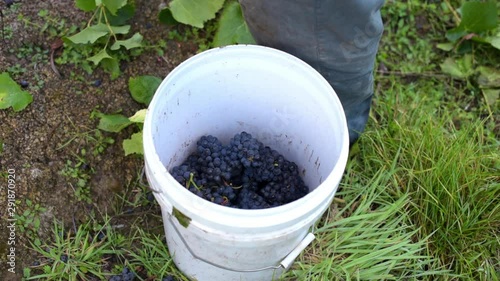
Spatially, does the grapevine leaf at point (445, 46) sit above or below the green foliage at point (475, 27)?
below

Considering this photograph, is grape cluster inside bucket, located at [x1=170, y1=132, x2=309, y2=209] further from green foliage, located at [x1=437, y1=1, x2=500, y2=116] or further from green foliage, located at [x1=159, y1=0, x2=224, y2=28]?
green foliage, located at [x1=437, y1=1, x2=500, y2=116]

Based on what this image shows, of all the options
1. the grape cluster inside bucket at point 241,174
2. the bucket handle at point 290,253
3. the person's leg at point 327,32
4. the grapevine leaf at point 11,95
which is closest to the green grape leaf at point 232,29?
the person's leg at point 327,32

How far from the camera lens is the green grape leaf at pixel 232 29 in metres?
2.01

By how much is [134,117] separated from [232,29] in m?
0.52

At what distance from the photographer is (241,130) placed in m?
1.84

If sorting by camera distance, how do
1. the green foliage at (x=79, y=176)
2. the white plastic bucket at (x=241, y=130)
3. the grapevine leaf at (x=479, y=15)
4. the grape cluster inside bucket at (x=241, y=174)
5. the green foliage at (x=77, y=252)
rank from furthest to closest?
the grapevine leaf at (x=479, y=15) → the green foliage at (x=79, y=176) → the green foliage at (x=77, y=252) → the grape cluster inside bucket at (x=241, y=174) → the white plastic bucket at (x=241, y=130)

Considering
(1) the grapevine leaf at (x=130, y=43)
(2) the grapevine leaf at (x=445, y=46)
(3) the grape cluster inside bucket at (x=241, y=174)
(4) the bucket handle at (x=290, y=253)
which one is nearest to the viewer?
(4) the bucket handle at (x=290, y=253)

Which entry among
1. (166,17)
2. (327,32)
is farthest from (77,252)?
(327,32)

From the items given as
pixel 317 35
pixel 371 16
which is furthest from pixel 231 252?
pixel 371 16

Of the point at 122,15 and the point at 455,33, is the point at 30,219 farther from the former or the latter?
the point at 455,33

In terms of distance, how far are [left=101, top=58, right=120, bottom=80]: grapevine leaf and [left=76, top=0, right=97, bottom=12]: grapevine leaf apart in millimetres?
185

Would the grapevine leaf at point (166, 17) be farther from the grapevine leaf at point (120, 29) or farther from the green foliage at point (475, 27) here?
the green foliage at point (475, 27)

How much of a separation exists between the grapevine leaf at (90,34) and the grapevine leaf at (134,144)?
37 cm

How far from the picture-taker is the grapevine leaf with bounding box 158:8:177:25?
2064 mm
